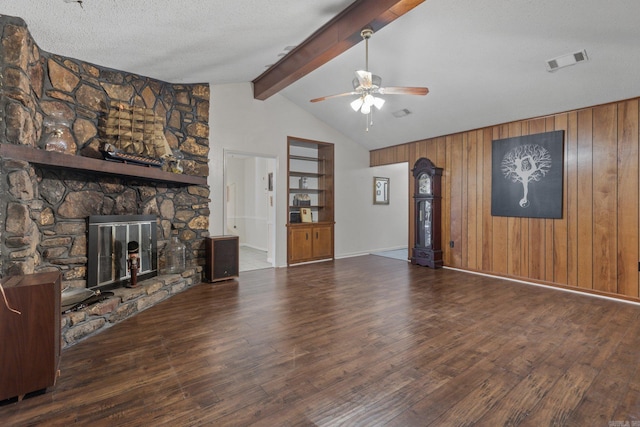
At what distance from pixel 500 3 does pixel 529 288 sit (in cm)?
368

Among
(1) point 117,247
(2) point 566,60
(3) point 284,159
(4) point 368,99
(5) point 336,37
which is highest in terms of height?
(5) point 336,37

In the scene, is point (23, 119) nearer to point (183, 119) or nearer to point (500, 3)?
point (183, 119)

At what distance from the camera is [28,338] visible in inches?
74.6

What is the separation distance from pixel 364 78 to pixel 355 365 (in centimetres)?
258

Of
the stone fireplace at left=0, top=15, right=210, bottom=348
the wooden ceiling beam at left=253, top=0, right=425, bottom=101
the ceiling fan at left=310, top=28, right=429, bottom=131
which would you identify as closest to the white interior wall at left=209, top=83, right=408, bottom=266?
the stone fireplace at left=0, top=15, right=210, bottom=348

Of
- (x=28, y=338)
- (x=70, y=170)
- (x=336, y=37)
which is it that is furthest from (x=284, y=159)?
(x=28, y=338)

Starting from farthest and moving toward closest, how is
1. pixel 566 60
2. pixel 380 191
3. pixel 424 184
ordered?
pixel 380 191 → pixel 424 184 → pixel 566 60

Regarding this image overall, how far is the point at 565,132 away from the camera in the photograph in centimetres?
430

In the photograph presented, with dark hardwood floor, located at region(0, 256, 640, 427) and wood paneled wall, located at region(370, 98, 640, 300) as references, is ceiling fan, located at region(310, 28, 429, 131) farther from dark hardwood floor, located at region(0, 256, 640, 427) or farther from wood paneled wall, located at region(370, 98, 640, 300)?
wood paneled wall, located at region(370, 98, 640, 300)

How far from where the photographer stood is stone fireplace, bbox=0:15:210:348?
7.89ft

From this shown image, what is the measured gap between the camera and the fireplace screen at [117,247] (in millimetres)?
3242

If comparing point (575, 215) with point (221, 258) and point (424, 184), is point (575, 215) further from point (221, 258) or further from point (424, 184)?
point (221, 258)

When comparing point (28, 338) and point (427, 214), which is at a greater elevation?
point (427, 214)

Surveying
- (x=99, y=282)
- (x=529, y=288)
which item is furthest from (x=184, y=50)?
(x=529, y=288)
